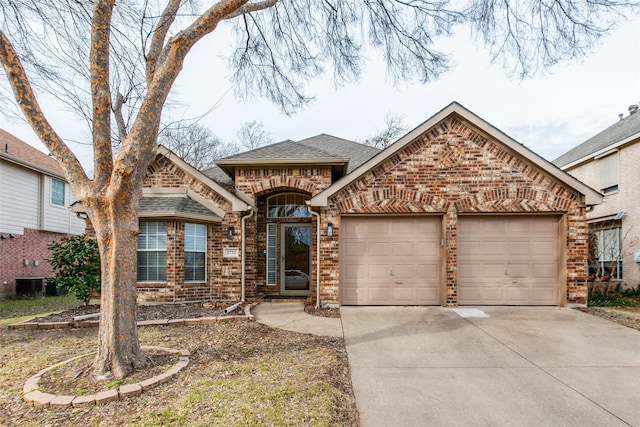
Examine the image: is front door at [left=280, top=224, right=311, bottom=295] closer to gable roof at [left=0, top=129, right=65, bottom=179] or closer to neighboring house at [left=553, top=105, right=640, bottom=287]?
gable roof at [left=0, top=129, right=65, bottom=179]

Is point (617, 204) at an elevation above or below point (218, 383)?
above

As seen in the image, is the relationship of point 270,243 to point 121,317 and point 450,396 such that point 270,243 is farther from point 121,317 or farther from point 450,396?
point 450,396

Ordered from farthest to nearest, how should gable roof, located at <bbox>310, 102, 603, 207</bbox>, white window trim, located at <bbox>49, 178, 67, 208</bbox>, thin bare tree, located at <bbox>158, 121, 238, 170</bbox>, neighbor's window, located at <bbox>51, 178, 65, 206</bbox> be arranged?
thin bare tree, located at <bbox>158, 121, 238, 170</bbox>, neighbor's window, located at <bbox>51, 178, 65, 206</bbox>, white window trim, located at <bbox>49, 178, 67, 208</bbox>, gable roof, located at <bbox>310, 102, 603, 207</bbox>

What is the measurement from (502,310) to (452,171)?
11.6ft

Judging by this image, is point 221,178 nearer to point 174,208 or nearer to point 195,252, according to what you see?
point 174,208

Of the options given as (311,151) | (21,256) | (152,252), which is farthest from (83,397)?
(21,256)

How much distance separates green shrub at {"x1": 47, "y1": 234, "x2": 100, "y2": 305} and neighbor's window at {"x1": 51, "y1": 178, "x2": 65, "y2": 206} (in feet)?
28.9

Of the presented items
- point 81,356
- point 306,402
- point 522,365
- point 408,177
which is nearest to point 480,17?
point 408,177

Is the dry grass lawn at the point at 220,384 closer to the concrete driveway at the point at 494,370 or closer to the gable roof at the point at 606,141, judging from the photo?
the concrete driveway at the point at 494,370

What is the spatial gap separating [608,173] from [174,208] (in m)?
15.8

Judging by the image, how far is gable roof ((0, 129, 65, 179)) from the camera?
12867mm

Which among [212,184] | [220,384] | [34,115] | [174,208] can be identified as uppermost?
[34,115]

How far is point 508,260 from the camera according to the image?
8.32 metres

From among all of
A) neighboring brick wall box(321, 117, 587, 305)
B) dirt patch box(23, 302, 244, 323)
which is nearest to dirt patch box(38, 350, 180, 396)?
dirt patch box(23, 302, 244, 323)
